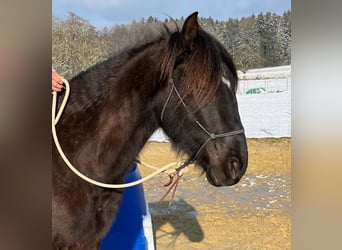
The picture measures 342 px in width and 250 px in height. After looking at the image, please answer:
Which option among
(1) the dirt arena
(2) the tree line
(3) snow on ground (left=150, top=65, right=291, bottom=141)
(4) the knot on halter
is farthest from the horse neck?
(3) snow on ground (left=150, top=65, right=291, bottom=141)

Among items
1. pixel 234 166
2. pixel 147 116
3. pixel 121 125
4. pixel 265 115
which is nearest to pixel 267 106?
pixel 265 115

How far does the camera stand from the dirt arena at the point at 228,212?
4672 millimetres

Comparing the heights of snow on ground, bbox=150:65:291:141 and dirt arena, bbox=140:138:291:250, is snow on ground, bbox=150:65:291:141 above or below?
above

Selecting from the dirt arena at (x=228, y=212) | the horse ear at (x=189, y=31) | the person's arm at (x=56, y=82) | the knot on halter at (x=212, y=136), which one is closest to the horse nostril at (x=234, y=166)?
the knot on halter at (x=212, y=136)

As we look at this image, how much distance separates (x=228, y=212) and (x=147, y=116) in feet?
14.4

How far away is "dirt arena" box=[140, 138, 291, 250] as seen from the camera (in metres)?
4.67

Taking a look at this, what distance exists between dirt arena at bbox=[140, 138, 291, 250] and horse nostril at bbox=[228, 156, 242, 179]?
1456 mm

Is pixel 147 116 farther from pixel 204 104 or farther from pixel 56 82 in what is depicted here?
pixel 56 82

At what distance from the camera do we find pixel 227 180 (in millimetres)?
1985

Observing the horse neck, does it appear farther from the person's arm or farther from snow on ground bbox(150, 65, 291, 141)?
snow on ground bbox(150, 65, 291, 141)

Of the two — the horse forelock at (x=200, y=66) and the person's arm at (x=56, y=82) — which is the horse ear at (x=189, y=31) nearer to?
the horse forelock at (x=200, y=66)

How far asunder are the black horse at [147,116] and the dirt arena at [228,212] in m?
1.42
